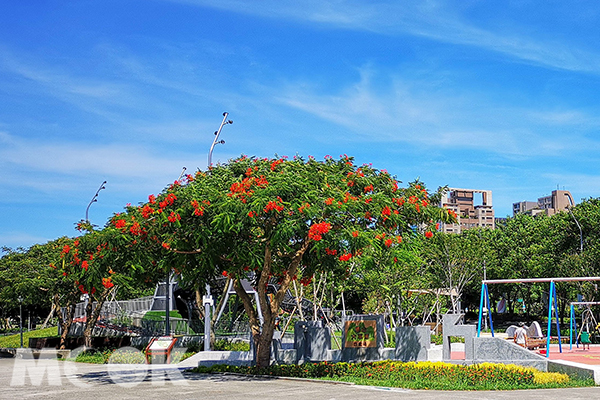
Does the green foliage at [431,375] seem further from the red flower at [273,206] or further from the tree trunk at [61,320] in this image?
the tree trunk at [61,320]

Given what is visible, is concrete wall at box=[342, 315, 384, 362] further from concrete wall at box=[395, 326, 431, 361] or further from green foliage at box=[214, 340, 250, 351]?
green foliage at box=[214, 340, 250, 351]

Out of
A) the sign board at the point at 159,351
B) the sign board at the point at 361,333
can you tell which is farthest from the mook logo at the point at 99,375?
the sign board at the point at 361,333

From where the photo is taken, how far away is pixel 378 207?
19156 millimetres

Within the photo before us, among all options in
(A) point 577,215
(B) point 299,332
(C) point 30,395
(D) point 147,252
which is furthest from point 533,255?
(C) point 30,395

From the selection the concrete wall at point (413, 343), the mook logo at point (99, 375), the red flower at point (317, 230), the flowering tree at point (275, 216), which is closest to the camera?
the red flower at point (317, 230)

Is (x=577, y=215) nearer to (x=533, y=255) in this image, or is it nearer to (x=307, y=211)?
(x=533, y=255)

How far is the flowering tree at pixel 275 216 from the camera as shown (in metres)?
17.8

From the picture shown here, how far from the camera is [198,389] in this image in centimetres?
1711

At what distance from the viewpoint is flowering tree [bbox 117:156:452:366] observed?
17.8 m

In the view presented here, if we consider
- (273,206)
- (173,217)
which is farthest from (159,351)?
(273,206)

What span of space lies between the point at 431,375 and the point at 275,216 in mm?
6164

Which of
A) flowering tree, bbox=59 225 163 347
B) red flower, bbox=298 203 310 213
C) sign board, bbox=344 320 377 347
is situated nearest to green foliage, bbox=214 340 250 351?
sign board, bbox=344 320 377 347

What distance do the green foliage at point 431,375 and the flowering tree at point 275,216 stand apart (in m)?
2.30

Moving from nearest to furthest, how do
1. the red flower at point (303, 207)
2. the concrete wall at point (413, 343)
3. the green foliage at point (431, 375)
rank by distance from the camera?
the green foliage at point (431, 375) < the red flower at point (303, 207) < the concrete wall at point (413, 343)
